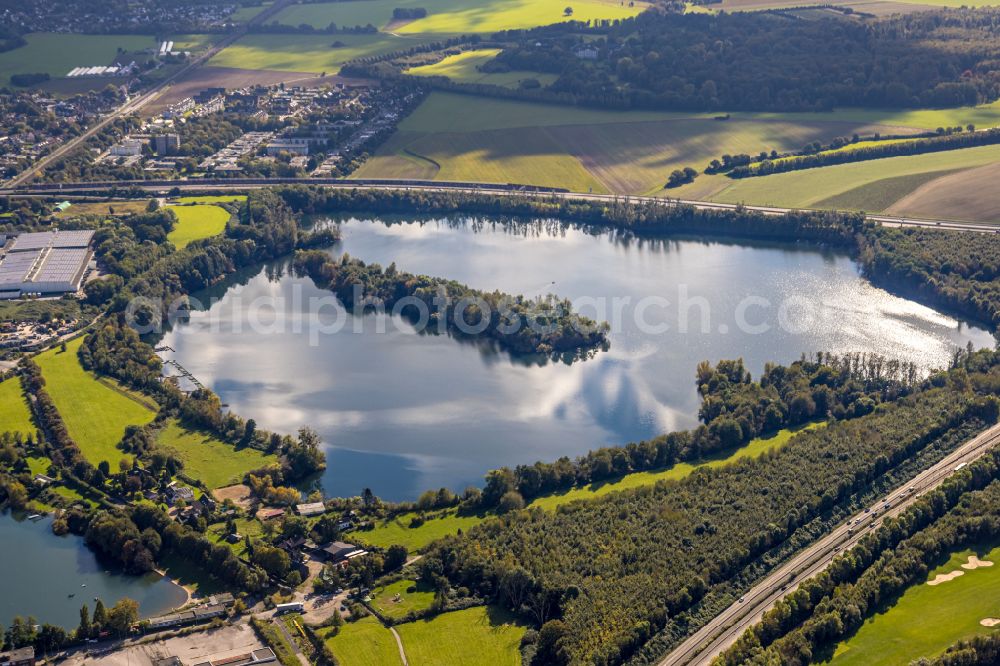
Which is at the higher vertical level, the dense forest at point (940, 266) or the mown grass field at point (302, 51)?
the mown grass field at point (302, 51)

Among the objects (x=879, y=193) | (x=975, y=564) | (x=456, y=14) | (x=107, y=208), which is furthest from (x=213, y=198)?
(x=975, y=564)

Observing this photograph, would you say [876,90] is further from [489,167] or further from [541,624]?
[541,624]

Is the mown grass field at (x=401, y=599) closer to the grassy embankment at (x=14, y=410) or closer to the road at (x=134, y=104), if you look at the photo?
the grassy embankment at (x=14, y=410)

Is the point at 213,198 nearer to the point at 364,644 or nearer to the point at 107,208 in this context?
the point at 107,208

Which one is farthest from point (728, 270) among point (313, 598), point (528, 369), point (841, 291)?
point (313, 598)

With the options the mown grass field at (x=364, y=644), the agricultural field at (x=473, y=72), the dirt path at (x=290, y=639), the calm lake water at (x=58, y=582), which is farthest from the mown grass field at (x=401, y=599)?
the agricultural field at (x=473, y=72)
